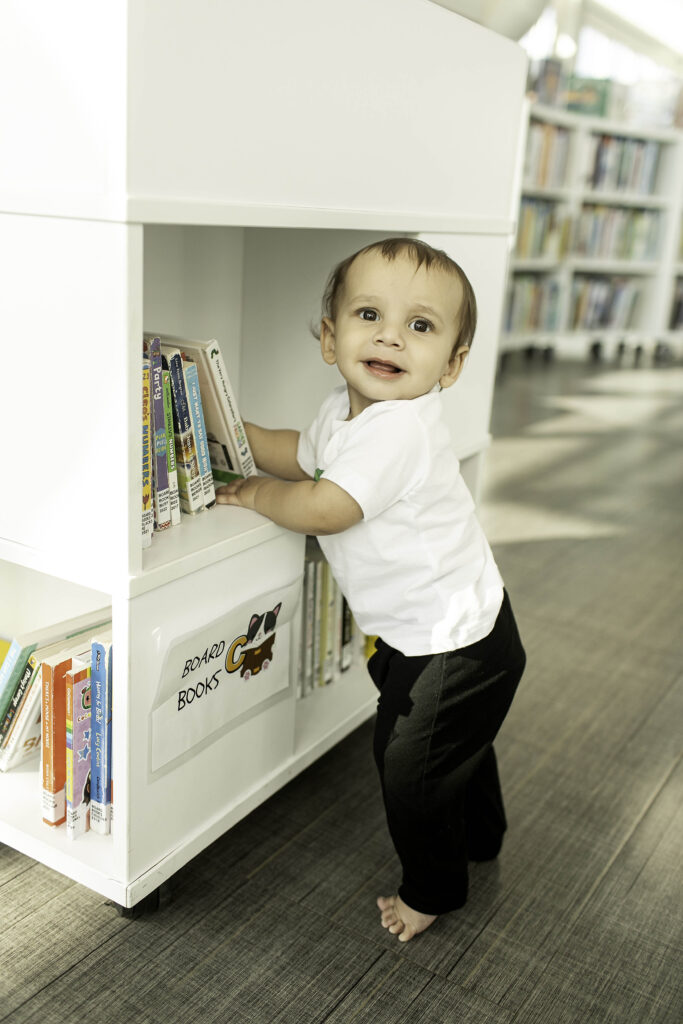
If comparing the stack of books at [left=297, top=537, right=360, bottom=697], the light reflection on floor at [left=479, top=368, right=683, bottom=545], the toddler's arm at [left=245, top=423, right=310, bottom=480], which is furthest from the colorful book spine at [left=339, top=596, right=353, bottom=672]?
the light reflection on floor at [left=479, top=368, right=683, bottom=545]

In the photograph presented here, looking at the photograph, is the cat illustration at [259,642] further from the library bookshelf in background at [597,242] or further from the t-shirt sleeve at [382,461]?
the library bookshelf in background at [597,242]

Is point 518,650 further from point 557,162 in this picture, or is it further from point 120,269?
point 557,162

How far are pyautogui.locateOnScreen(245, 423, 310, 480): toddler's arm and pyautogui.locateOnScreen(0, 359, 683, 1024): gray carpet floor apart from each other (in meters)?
0.45

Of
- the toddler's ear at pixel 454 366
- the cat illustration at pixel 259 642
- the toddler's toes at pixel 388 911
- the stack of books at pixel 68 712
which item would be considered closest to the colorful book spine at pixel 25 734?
the stack of books at pixel 68 712

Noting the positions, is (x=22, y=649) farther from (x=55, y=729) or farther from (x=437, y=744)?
(x=437, y=744)

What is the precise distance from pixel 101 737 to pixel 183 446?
0.32 m

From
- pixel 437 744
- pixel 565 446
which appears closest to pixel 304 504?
pixel 437 744

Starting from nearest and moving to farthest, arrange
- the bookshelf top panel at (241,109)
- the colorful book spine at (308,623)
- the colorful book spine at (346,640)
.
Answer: the bookshelf top panel at (241,109), the colorful book spine at (308,623), the colorful book spine at (346,640)

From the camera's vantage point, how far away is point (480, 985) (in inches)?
39.8

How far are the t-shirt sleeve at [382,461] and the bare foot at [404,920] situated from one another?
0.45 m

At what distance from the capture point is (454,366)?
1086mm

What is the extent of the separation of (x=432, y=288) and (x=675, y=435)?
2933mm

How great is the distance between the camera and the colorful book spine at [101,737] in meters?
0.99

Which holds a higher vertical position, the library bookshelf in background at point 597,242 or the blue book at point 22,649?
the library bookshelf in background at point 597,242
